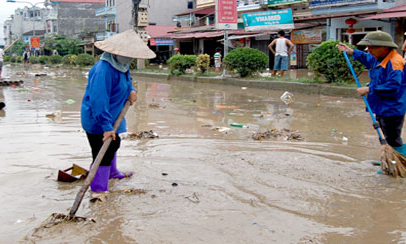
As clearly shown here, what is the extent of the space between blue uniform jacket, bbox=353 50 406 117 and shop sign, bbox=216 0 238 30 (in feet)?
38.8

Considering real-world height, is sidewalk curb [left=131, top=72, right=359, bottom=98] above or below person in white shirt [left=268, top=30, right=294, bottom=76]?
below

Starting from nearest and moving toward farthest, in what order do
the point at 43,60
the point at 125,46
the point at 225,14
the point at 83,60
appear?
1. the point at 125,46
2. the point at 225,14
3. the point at 83,60
4. the point at 43,60

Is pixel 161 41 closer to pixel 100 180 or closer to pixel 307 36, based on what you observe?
pixel 307 36

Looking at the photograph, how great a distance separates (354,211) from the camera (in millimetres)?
3385

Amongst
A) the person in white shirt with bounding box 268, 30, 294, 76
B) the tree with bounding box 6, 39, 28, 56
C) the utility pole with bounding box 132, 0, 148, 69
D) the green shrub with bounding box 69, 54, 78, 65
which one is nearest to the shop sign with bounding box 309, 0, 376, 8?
the person in white shirt with bounding box 268, 30, 294, 76

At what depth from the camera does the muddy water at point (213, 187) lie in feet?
9.89

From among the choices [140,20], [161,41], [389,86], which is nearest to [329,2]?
[140,20]

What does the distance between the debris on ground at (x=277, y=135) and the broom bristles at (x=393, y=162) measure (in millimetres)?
1785

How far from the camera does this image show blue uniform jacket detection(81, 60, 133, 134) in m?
3.47

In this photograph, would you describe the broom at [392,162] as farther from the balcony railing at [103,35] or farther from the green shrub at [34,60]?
the balcony railing at [103,35]

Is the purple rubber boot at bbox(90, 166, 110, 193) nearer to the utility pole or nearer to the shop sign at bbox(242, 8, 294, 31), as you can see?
the utility pole

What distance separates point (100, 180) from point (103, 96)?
0.77 m

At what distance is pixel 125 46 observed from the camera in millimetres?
3627

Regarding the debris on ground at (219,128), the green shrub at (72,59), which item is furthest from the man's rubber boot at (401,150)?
the green shrub at (72,59)
